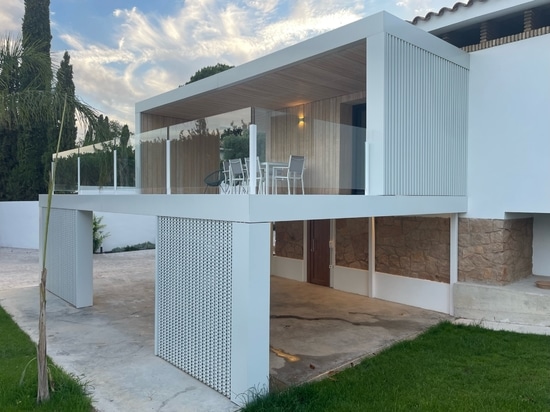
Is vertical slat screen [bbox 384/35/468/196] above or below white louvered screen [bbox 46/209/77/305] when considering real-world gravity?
above

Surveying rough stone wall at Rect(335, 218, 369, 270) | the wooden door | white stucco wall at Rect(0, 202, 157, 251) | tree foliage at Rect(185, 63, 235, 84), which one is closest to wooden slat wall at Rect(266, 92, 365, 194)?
rough stone wall at Rect(335, 218, 369, 270)

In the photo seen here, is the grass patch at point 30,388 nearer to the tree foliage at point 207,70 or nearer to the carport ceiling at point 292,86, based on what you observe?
the carport ceiling at point 292,86

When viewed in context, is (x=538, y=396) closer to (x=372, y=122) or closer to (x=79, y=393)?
(x=372, y=122)

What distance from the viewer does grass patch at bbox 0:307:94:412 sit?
448 cm

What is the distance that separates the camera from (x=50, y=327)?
24.8 feet

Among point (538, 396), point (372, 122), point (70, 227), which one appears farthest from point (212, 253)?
point (70, 227)

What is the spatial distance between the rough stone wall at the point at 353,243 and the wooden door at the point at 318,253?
53 cm

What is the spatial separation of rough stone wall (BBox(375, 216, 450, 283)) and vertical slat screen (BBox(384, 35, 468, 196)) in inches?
40.0

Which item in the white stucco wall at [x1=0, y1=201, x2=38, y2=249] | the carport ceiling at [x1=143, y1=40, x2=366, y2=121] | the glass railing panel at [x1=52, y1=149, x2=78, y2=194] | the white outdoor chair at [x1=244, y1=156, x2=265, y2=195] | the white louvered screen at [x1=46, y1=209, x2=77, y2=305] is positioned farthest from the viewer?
the white stucco wall at [x1=0, y1=201, x2=38, y2=249]

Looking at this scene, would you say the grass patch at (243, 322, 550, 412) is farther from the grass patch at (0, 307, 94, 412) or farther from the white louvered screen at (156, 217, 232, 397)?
the grass patch at (0, 307, 94, 412)

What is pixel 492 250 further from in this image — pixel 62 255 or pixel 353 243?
pixel 62 255

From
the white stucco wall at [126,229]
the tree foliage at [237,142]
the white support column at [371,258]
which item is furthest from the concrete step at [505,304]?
the white stucco wall at [126,229]

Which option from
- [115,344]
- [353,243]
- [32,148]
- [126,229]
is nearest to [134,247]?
[126,229]

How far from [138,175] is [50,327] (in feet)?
10.4
